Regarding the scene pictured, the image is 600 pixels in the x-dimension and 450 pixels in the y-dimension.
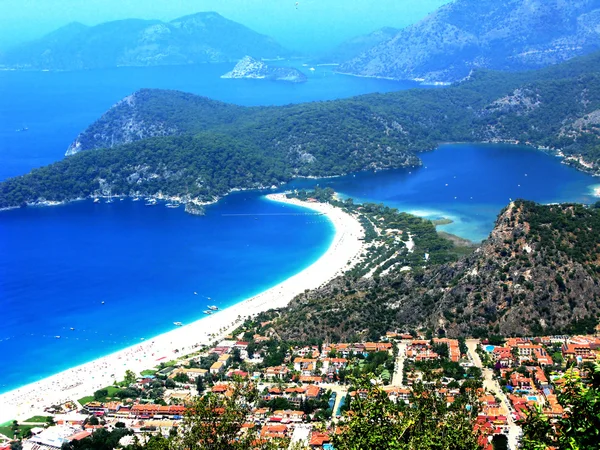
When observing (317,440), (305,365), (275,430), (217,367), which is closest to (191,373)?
(217,367)

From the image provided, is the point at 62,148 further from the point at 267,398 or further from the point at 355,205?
the point at 267,398

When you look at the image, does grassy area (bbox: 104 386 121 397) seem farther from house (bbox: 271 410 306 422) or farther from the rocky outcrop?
the rocky outcrop

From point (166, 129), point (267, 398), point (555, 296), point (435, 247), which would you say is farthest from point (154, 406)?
point (166, 129)

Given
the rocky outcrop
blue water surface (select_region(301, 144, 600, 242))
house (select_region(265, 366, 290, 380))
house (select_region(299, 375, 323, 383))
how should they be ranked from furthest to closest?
1. the rocky outcrop
2. blue water surface (select_region(301, 144, 600, 242))
3. house (select_region(265, 366, 290, 380))
4. house (select_region(299, 375, 323, 383))

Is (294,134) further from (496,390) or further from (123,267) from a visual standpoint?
(496,390)

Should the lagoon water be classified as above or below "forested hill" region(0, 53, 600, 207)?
below

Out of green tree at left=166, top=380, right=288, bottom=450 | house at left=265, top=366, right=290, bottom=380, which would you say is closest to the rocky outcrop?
house at left=265, top=366, right=290, bottom=380
